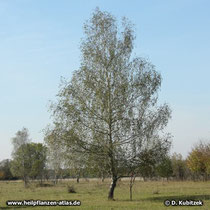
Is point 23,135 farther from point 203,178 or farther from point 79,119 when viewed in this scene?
point 79,119

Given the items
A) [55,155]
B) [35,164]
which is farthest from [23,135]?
[55,155]

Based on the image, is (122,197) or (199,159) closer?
(122,197)

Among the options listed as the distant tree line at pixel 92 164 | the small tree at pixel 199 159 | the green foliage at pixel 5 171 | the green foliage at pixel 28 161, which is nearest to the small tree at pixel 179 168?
the distant tree line at pixel 92 164

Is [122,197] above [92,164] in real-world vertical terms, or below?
below

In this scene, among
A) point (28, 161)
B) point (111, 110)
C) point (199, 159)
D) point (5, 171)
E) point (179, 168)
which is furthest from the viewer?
point (5, 171)

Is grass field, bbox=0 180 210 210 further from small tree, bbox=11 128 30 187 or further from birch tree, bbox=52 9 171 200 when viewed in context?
small tree, bbox=11 128 30 187

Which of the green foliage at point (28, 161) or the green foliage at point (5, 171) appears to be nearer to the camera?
the green foliage at point (28, 161)

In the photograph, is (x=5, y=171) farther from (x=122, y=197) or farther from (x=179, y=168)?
(x=122, y=197)

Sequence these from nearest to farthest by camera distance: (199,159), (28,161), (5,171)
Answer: (199,159) < (28,161) < (5,171)

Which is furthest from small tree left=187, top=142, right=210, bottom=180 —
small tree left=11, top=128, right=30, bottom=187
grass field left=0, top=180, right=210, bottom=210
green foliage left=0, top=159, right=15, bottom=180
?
green foliage left=0, top=159, right=15, bottom=180

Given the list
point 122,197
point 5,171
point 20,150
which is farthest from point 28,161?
point 122,197

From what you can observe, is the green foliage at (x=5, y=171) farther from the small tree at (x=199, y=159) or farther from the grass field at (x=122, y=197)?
the grass field at (x=122, y=197)

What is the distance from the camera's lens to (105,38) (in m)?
29.0

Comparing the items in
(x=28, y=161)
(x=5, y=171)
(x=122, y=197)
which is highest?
(x=28, y=161)
